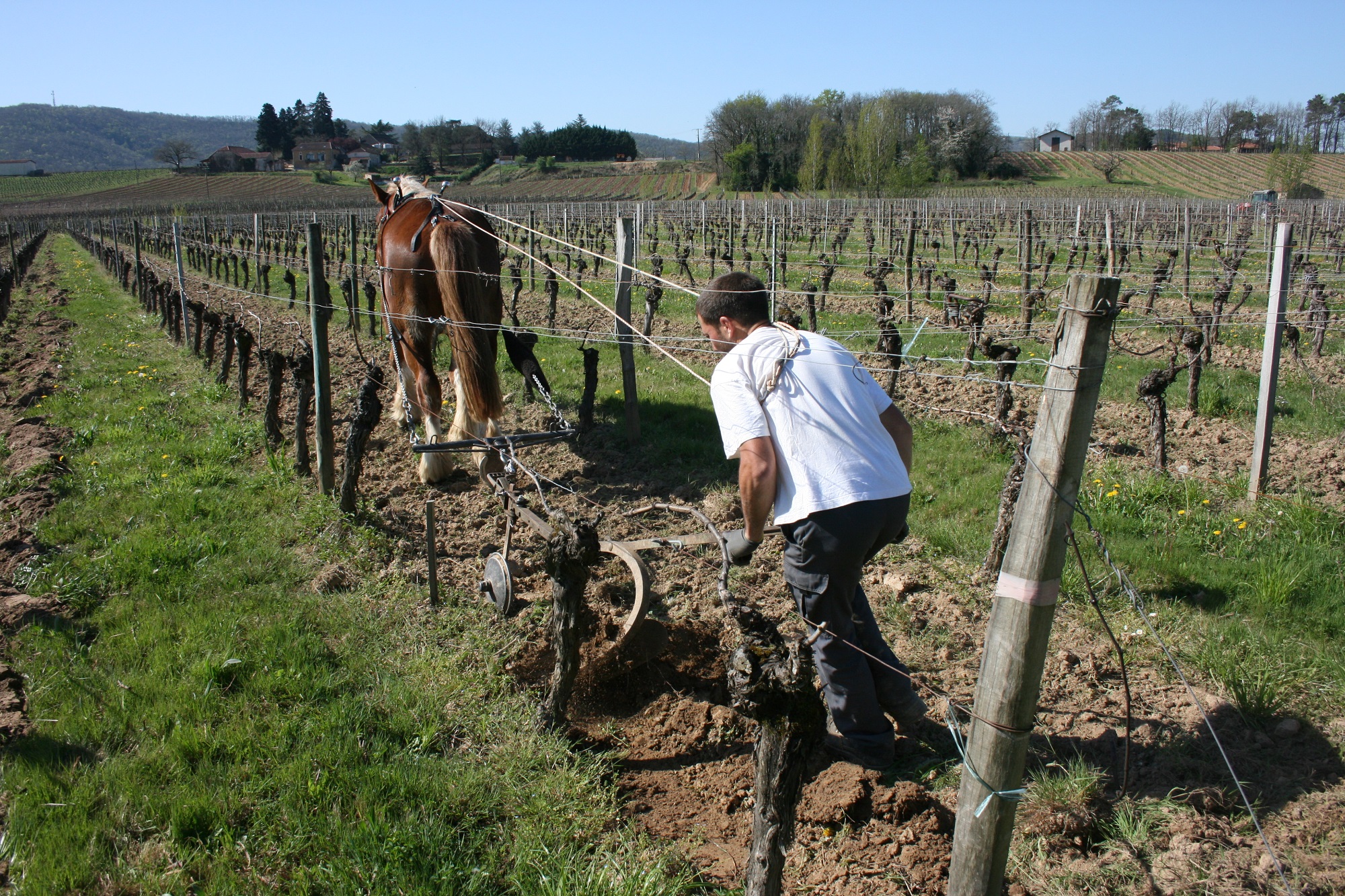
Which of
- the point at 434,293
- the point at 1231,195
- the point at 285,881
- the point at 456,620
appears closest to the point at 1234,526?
the point at 456,620

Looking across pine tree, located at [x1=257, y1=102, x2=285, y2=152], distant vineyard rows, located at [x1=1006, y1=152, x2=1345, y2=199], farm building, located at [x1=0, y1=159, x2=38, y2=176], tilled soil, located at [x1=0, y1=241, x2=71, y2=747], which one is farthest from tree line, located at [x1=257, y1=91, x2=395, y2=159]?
tilled soil, located at [x1=0, y1=241, x2=71, y2=747]

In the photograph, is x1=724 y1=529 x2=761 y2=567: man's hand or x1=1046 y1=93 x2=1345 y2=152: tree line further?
x1=1046 y1=93 x2=1345 y2=152: tree line

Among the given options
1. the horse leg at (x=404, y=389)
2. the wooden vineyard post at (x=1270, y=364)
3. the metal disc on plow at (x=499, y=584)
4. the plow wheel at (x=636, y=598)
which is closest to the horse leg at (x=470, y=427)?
the horse leg at (x=404, y=389)

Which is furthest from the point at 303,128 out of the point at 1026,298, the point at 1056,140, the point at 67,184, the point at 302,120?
the point at 1026,298

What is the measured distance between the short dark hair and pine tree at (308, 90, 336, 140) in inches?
4441

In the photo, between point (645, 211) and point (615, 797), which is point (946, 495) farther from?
point (645, 211)

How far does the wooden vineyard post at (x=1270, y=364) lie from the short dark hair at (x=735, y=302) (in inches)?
165

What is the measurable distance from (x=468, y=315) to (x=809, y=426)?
3568 mm

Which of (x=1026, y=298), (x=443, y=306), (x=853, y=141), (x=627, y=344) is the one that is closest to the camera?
(x=443, y=306)

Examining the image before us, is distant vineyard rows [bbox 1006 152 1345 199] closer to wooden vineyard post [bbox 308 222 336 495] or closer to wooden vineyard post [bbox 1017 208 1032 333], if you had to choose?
wooden vineyard post [bbox 1017 208 1032 333]

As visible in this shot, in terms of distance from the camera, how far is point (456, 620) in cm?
403

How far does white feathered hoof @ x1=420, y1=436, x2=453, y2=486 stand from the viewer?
575 cm

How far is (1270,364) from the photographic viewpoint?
17.4ft

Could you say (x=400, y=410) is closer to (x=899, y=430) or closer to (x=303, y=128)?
(x=899, y=430)
